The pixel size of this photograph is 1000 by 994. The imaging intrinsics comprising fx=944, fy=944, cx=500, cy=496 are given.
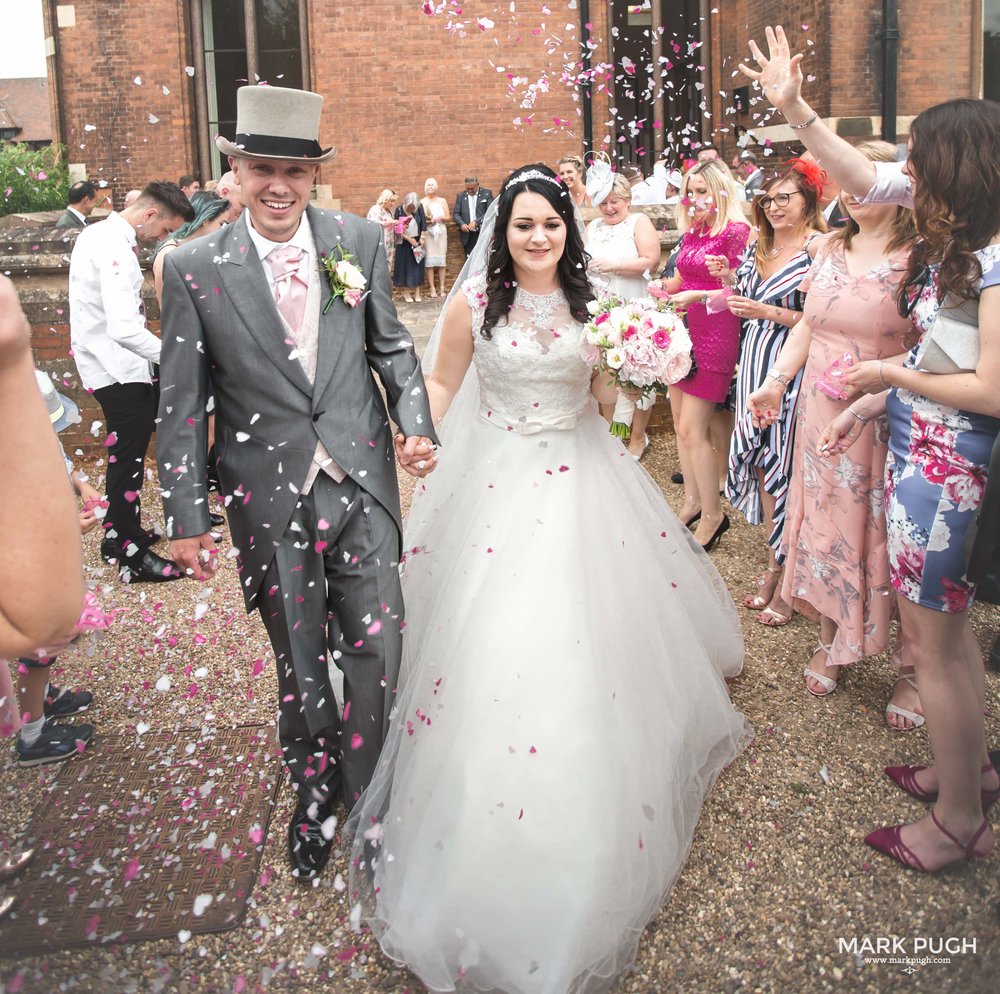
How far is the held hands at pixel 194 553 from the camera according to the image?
2884 millimetres

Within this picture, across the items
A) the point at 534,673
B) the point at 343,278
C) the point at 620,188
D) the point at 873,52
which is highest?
the point at 873,52

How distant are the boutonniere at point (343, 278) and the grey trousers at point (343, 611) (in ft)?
1.86

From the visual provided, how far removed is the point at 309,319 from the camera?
2984 millimetres

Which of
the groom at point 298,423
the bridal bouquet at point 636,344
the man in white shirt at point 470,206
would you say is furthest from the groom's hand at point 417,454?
the man in white shirt at point 470,206

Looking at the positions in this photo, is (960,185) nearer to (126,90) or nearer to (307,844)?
(307,844)

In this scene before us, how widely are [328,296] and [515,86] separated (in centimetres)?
1242

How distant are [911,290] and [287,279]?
80.4 inches

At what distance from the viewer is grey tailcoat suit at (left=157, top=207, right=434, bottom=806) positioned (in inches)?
114

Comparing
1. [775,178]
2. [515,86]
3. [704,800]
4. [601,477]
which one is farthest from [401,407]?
[515,86]

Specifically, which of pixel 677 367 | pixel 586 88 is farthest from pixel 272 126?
pixel 586 88

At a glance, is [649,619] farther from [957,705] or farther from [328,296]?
[328,296]

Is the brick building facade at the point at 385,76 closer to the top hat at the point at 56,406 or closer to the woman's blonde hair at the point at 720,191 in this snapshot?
the woman's blonde hair at the point at 720,191

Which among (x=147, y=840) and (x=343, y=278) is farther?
(x=147, y=840)

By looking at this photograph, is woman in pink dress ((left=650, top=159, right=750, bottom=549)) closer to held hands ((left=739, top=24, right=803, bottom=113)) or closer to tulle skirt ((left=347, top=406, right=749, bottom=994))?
tulle skirt ((left=347, top=406, right=749, bottom=994))
